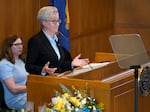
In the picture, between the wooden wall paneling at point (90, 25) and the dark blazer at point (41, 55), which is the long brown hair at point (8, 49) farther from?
the wooden wall paneling at point (90, 25)

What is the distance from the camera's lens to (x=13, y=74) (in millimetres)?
4551

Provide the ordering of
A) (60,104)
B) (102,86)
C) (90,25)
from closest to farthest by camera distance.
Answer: (60,104) → (102,86) → (90,25)

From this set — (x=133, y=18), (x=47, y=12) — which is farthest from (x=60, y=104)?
(x=133, y=18)

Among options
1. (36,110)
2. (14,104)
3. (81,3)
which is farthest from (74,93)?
(81,3)

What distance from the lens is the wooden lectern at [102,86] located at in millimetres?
2871

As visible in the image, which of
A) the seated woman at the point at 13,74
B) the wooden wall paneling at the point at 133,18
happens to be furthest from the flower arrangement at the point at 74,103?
the wooden wall paneling at the point at 133,18

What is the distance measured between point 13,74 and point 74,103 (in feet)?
6.15

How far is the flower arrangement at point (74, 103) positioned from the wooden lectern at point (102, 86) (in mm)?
48

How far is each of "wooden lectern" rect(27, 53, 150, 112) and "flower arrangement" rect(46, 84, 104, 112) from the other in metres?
0.05

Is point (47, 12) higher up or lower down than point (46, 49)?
higher up

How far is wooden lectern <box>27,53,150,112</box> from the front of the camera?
2.87 m

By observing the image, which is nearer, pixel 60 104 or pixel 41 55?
pixel 60 104

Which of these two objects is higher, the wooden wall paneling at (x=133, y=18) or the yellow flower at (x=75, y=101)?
the yellow flower at (x=75, y=101)

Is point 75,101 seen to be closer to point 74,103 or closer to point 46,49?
point 74,103
